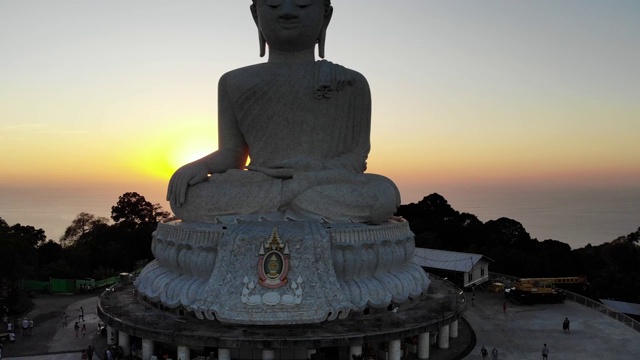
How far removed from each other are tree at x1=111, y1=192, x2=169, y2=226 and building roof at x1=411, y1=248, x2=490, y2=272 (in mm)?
17358

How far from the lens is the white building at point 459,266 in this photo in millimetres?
21741

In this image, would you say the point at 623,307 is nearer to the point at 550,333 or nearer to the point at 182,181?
the point at 550,333

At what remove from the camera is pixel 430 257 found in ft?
77.3

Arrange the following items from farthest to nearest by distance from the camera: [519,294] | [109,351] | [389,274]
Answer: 1. [519,294]
2. [389,274]
3. [109,351]

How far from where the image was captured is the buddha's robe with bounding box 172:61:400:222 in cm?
1440

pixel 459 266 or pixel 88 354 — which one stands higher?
pixel 459 266

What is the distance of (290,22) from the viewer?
16.0m

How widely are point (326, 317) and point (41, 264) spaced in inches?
746

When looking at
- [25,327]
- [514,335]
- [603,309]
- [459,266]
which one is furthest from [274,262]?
[603,309]

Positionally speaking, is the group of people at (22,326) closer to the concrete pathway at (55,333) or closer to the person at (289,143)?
A: the concrete pathway at (55,333)

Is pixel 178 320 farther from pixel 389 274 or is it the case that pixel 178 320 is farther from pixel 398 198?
pixel 398 198

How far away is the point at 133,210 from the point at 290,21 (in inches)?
862

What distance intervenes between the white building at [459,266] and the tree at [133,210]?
17.8m

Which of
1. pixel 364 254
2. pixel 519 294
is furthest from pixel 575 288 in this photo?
pixel 364 254
